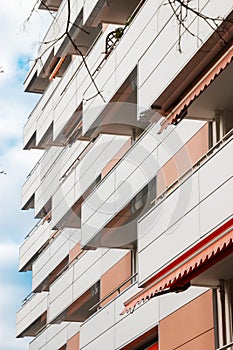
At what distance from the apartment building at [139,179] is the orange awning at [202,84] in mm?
33

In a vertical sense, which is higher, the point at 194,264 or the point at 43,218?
the point at 43,218

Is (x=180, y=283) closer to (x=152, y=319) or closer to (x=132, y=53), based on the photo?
(x=152, y=319)

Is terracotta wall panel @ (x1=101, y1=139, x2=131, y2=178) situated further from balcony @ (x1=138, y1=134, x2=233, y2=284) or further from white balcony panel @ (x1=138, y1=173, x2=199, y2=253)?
balcony @ (x1=138, y1=134, x2=233, y2=284)

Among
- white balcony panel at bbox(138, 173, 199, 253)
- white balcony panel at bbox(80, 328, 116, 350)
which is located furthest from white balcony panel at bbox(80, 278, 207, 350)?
white balcony panel at bbox(138, 173, 199, 253)

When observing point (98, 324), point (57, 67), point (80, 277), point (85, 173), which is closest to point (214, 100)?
point (98, 324)

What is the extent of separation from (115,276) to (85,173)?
4.09 meters

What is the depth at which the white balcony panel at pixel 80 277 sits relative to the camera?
2514cm

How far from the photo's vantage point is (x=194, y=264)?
45.5 ft

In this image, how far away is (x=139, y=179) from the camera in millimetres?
20547

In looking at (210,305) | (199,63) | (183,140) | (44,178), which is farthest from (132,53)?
(44,178)

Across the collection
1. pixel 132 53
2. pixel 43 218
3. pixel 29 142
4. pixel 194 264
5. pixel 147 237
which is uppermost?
pixel 29 142

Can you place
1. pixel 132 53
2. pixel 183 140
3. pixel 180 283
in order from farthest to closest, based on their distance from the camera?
pixel 132 53, pixel 183 140, pixel 180 283

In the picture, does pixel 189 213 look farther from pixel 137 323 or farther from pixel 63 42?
pixel 63 42

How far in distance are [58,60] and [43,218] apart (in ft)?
20.7
